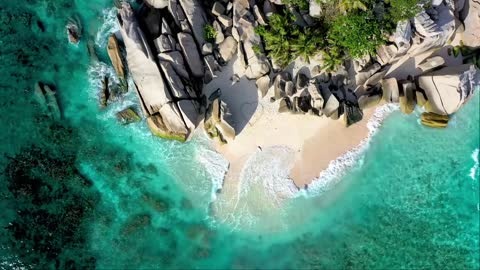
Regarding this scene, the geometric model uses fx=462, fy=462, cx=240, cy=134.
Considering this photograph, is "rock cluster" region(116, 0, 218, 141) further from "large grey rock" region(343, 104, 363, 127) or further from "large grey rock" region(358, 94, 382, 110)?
"large grey rock" region(358, 94, 382, 110)

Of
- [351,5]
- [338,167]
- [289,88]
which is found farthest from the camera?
[338,167]

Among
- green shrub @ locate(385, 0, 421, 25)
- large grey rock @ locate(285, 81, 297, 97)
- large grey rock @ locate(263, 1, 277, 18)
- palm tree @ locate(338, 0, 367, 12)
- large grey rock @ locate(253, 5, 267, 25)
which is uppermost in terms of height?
green shrub @ locate(385, 0, 421, 25)

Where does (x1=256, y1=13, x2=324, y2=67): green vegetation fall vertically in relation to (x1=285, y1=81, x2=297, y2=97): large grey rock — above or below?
above

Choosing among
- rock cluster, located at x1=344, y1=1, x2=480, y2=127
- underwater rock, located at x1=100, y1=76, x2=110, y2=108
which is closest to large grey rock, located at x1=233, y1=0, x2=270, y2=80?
rock cluster, located at x1=344, y1=1, x2=480, y2=127

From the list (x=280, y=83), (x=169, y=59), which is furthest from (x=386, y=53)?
(x=169, y=59)

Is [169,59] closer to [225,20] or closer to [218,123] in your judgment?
[225,20]

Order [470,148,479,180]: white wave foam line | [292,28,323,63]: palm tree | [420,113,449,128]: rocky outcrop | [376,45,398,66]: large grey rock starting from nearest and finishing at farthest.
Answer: [292,28,323,63]: palm tree < [376,45,398,66]: large grey rock < [420,113,449,128]: rocky outcrop < [470,148,479,180]: white wave foam line

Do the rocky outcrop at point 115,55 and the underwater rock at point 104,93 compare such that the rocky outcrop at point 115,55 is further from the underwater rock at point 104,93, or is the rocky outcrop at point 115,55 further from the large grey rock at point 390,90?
the large grey rock at point 390,90

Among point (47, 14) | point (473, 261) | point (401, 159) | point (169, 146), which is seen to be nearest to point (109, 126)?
point (169, 146)
